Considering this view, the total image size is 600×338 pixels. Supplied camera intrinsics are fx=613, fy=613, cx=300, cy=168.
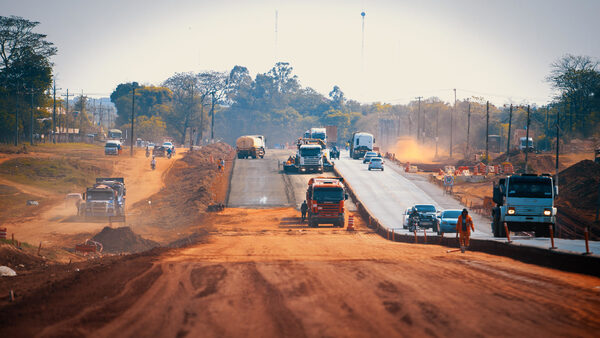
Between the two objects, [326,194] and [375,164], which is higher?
[375,164]

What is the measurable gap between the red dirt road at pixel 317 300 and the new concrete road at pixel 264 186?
35350 millimetres

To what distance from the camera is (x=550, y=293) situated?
1409cm

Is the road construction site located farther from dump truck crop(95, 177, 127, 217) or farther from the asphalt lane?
the asphalt lane

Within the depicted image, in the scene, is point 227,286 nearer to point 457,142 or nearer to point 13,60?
point 13,60

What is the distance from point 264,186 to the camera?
63.8 m

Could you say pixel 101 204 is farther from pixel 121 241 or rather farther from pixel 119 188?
pixel 121 241

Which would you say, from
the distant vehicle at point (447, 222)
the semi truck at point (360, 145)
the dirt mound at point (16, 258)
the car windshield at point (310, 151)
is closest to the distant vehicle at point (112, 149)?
the semi truck at point (360, 145)

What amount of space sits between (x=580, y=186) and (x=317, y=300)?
51.8 m

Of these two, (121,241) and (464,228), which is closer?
(464,228)

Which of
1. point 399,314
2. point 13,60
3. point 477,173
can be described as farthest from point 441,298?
point 13,60

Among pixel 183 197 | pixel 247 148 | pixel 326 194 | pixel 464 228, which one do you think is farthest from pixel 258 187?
pixel 464 228

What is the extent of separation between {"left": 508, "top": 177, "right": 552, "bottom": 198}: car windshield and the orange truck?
15114mm

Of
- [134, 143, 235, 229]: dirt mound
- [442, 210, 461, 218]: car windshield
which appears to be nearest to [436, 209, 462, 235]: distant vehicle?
[442, 210, 461, 218]: car windshield

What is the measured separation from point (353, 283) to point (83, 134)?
14203 cm
